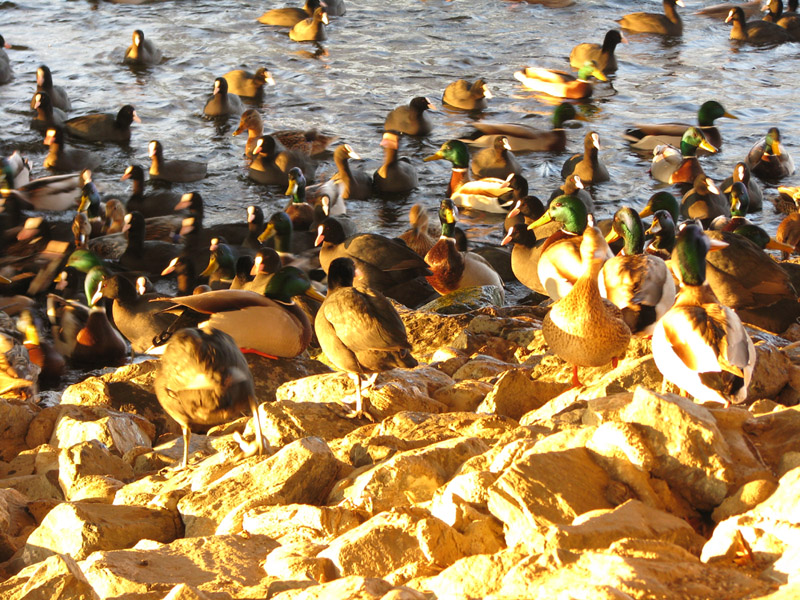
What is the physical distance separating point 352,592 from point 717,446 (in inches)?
55.6

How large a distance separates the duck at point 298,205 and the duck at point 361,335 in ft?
20.5

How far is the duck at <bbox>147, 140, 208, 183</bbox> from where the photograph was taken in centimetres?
1343

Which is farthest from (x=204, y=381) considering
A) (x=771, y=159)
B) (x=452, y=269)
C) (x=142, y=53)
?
(x=142, y=53)

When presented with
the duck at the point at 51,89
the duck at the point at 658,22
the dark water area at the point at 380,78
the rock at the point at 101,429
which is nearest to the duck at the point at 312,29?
the dark water area at the point at 380,78

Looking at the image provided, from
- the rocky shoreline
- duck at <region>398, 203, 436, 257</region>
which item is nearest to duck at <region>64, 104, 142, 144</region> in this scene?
duck at <region>398, 203, 436, 257</region>

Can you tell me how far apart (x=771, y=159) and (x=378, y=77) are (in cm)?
660

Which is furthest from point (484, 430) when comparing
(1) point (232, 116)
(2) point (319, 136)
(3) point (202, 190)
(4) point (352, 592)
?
(1) point (232, 116)

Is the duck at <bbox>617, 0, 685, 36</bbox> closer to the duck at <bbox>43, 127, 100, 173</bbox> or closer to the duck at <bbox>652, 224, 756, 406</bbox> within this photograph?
the duck at <bbox>43, 127, 100, 173</bbox>

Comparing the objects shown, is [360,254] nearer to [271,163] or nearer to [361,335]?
[361,335]

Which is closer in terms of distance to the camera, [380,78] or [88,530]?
[88,530]

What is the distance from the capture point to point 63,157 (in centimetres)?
1384

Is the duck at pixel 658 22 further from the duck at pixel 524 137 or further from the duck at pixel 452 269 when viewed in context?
the duck at pixel 452 269

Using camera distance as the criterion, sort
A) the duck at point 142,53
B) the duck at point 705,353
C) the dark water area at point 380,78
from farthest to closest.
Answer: the duck at point 142,53 → the dark water area at point 380,78 → the duck at point 705,353

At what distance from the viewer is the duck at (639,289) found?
260 inches
